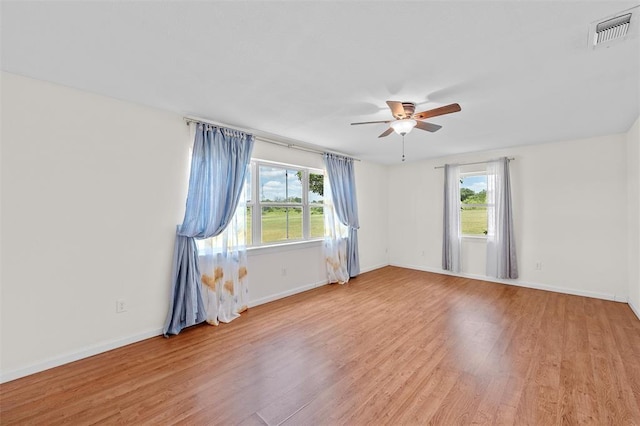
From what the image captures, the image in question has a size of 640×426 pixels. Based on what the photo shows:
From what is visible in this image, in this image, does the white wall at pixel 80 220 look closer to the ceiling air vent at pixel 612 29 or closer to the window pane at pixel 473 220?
the ceiling air vent at pixel 612 29

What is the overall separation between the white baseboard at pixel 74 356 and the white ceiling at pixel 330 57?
2.36 m

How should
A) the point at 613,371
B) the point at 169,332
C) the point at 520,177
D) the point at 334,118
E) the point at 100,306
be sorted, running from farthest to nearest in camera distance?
the point at 520,177, the point at 334,118, the point at 169,332, the point at 100,306, the point at 613,371

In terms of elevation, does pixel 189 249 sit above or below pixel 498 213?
below

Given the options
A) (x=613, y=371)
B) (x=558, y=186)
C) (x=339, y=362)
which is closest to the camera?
(x=613, y=371)

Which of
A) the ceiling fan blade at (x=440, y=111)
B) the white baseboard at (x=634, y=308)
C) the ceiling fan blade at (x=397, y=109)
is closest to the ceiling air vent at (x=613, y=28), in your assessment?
the ceiling fan blade at (x=440, y=111)

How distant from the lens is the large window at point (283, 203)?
13.0 ft

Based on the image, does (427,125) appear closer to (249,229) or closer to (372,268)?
(249,229)

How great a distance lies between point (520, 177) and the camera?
4676 millimetres

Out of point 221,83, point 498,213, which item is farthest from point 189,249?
point 498,213

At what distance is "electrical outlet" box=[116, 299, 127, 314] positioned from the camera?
265 cm

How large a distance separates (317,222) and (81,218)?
3204 mm

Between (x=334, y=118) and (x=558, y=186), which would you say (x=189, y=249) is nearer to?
(x=334, y=118)

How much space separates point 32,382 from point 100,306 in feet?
2.12

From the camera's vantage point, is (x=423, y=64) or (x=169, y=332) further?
(x=169, y=332)
